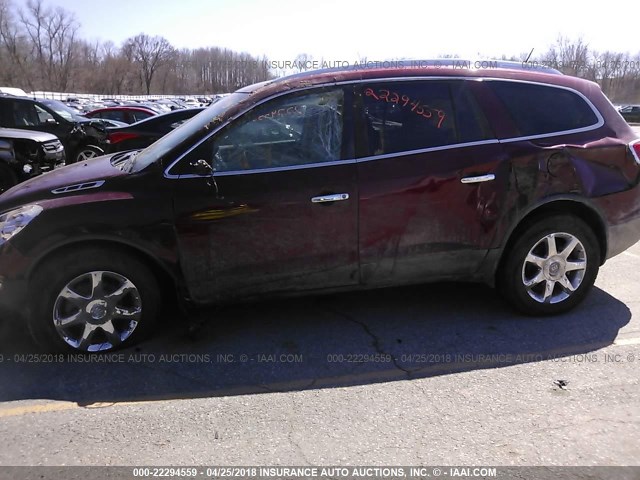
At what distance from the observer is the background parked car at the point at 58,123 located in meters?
10.9

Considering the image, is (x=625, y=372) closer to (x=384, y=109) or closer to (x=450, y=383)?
(x=450, y=383)

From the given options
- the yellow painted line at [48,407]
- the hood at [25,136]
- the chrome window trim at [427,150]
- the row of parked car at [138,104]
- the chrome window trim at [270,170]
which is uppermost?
the row of parked car at [138,104]

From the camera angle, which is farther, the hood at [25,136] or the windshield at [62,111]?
the windshield at [62,111]

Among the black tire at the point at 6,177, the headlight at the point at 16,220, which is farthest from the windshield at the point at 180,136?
the black tire at the point at 6,177

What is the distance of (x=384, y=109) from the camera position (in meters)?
3.62

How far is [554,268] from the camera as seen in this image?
12.8ft

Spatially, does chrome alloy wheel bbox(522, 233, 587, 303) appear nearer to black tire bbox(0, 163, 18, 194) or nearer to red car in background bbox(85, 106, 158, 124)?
black tire bbox(0, 163, 18, 194)

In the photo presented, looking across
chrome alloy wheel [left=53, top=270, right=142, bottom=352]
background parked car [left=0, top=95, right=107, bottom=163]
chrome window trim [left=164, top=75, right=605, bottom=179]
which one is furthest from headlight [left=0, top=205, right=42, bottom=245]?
background parked car [left=0, top=95, right=107, bottom=163]

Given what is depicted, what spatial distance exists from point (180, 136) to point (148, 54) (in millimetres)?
125002

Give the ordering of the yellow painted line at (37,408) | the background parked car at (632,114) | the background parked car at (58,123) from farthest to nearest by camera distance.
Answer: the background parked car at (632,114) → the background parked car at (58,123) → the yellow painted line at (37,408)

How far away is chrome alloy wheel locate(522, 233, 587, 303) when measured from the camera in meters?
3.87

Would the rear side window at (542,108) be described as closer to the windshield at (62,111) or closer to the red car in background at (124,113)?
the windshield at (62,111)

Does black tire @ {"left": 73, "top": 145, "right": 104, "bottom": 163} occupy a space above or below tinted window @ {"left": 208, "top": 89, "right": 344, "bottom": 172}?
below

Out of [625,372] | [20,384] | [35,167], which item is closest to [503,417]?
[625,372]
